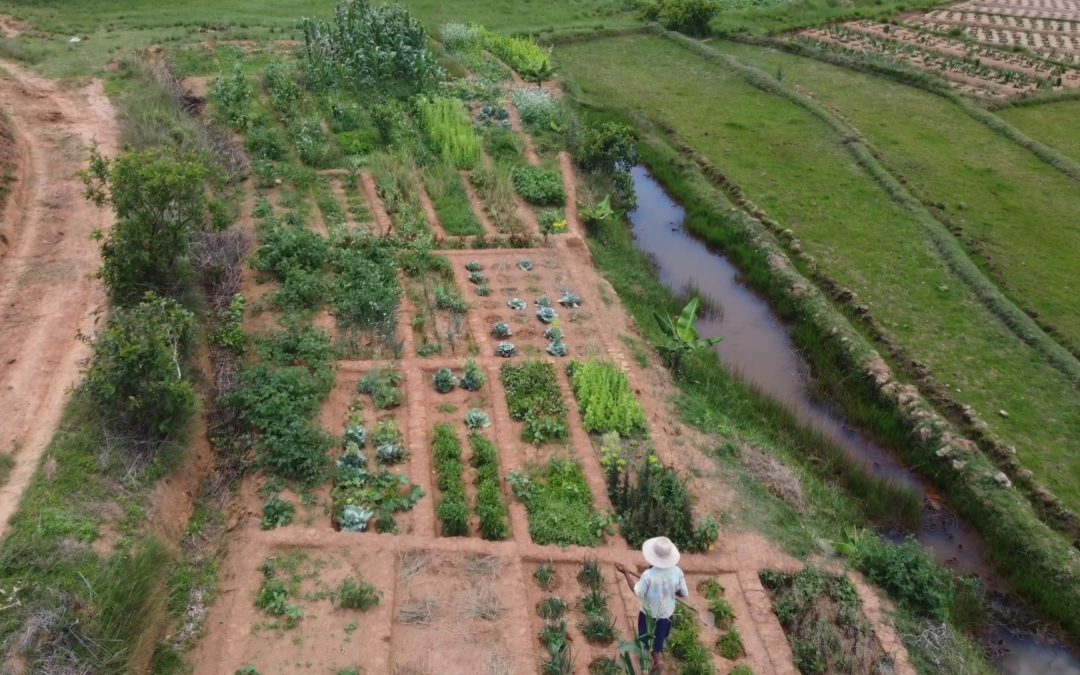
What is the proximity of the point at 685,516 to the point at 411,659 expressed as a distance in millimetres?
2907

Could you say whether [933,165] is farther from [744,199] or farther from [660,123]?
[660,123]

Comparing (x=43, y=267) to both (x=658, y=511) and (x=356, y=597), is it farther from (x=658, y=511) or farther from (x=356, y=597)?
(x=658, y=511)

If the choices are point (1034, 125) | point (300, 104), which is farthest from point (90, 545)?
point (1034, 125)

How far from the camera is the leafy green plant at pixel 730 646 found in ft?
21.4

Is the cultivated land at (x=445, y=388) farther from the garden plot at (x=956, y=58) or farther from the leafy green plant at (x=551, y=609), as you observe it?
the garden plot at (x=956, y=58)

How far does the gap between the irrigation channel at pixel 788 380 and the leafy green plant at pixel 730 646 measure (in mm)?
2597

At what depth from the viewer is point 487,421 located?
338 inches

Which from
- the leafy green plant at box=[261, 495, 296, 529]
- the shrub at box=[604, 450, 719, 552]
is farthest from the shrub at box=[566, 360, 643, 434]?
the leafy green plant at box=[261, 495, 296, 529]

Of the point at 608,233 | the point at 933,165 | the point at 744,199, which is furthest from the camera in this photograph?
the point at 933,165

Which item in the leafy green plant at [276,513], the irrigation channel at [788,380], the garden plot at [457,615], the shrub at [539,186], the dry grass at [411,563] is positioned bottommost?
the irrigation channel at [788,380]

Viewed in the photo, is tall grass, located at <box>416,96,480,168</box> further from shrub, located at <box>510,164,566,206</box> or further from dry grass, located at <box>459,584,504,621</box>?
dry grass, located at <box>459,584,504,621</box>

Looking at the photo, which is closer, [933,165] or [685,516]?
[685,516]

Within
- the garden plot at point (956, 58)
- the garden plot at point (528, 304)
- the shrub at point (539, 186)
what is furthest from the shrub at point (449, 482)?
the garden plot at point (956, 58)

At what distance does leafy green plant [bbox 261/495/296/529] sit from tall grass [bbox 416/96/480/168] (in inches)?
329
